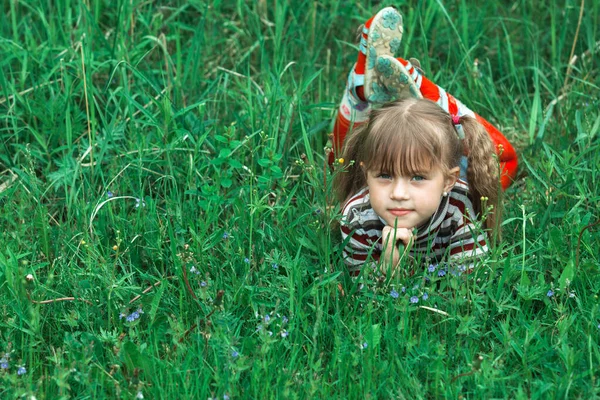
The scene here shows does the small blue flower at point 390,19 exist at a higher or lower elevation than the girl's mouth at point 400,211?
higher

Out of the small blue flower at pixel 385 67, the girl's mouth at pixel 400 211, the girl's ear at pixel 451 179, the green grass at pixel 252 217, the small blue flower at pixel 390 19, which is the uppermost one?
the small blue flower at pixel 390 19

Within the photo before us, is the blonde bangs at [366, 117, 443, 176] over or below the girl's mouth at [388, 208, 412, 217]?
over

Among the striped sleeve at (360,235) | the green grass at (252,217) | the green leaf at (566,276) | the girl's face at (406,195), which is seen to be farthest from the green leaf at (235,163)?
the green leaf at (566,276)

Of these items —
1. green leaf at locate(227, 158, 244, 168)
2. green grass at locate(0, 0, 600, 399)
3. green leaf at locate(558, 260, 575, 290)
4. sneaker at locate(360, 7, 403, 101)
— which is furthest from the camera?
sneaker at locate(360, 7, 403, 101)

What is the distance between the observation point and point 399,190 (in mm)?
3076

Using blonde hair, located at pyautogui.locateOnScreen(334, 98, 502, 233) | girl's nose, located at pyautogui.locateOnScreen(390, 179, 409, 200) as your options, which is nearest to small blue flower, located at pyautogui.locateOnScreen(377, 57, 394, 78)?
blonde hair, located at pyautogui.locateOnScreen(334, 98, 502, 233)

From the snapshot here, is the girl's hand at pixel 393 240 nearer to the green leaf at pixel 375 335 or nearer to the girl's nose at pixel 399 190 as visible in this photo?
the girl's nose at pixel 399 190

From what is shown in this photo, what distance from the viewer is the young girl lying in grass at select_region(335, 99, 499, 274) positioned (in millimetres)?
3086

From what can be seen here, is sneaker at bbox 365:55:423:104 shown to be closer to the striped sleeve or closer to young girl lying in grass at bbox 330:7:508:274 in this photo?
young girl lying in grass at bbox 330:7:508:274

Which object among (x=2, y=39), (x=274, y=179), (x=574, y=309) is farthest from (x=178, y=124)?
(x=574, y=309)

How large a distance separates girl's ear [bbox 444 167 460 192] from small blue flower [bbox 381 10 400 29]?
79 cm

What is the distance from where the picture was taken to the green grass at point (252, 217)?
108 inches

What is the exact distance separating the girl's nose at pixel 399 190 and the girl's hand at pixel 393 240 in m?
0.11

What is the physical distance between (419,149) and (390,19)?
829mm
